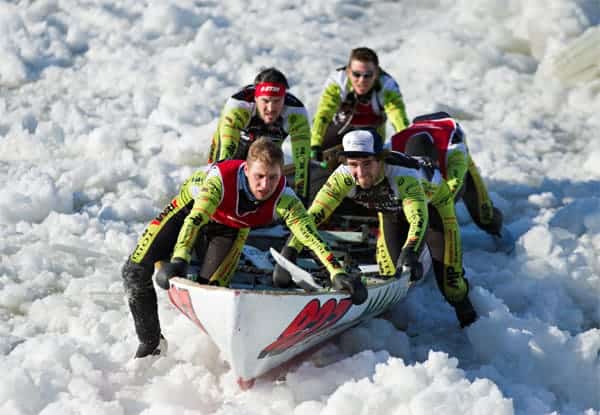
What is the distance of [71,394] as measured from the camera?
569 centimetres

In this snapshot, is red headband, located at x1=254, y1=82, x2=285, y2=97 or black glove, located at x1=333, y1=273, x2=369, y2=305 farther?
red headband, located at x1=254, y1=82, x2=285, y2=97

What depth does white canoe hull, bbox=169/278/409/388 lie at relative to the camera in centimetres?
520

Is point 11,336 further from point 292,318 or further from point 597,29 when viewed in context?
point 597,29

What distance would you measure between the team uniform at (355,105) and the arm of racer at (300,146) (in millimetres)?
652

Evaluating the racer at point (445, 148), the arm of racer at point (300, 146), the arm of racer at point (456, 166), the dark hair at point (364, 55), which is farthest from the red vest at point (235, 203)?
the dark hair at point (364, 55)

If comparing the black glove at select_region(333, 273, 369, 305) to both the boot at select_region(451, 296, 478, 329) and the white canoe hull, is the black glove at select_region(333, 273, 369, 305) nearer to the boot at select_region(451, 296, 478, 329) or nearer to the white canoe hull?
the white canoe hull

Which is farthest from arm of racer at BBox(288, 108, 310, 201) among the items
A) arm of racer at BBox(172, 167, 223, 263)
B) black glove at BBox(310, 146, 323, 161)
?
arm of racer at BBox(172, 167, 223, 263)

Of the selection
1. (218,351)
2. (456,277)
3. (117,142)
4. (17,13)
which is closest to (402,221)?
(456,277)

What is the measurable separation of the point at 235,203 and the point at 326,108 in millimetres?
3208

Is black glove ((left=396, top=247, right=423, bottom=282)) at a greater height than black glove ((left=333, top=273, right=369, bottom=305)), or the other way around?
black glove ((left=333, top=273, right=369, bottom=305))

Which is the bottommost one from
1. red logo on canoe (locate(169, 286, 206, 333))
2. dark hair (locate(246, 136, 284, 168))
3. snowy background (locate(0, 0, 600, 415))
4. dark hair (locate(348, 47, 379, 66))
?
snowy background (locate(0, 0, 600, 415))

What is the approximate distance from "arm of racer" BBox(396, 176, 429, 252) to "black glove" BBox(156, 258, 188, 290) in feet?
5.57

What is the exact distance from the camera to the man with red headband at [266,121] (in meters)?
7.67

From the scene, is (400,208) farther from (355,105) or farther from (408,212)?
(355,105)
